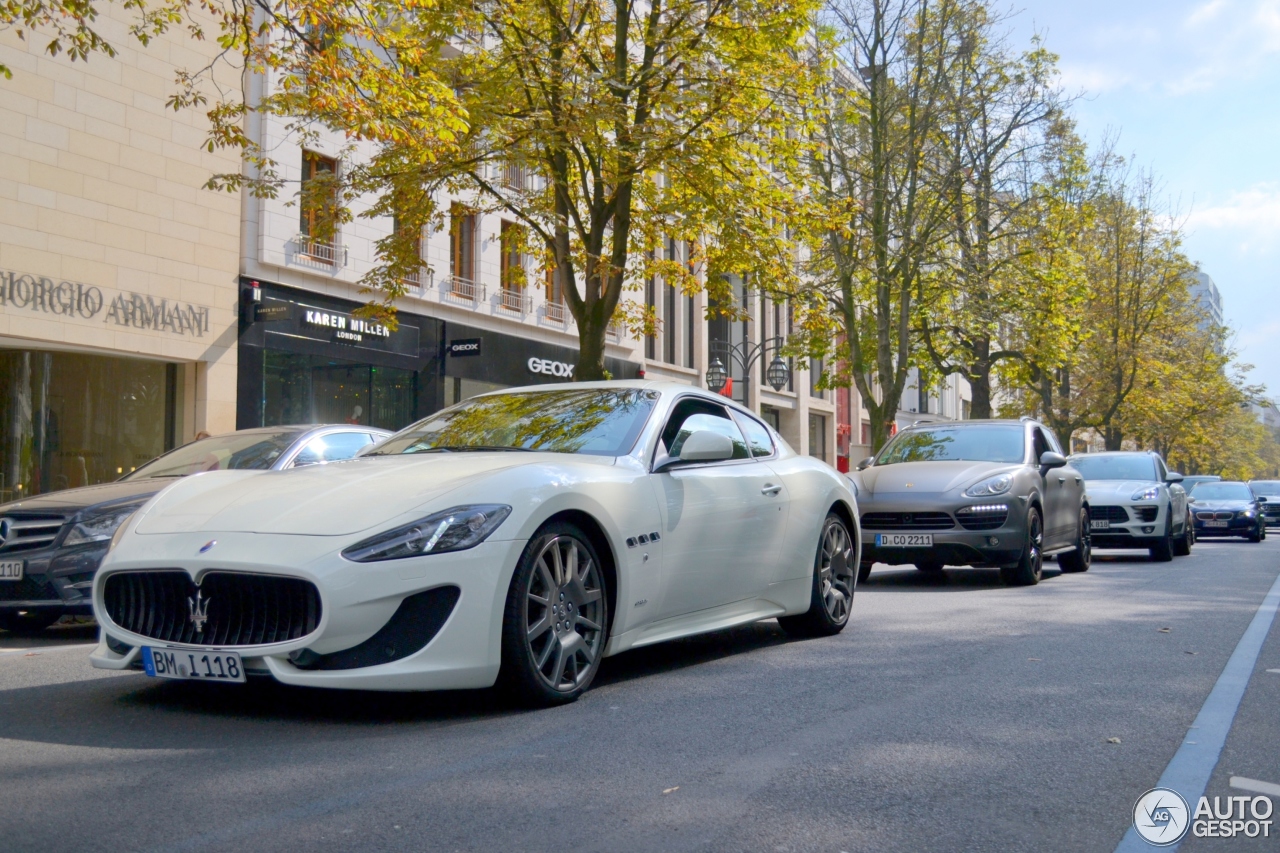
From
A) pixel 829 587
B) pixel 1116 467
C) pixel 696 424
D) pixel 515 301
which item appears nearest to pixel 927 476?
pixel 829 587

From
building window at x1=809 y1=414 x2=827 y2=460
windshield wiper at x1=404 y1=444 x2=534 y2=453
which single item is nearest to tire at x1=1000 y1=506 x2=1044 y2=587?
windshield wiper at x1=404 y1=444 x2=534 y2=453

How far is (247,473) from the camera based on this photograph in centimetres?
567

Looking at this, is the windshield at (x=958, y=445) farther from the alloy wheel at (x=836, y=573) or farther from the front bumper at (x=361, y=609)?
the front bumper at (x=361, y=609)

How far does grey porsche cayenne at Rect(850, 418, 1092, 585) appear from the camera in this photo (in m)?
11.3

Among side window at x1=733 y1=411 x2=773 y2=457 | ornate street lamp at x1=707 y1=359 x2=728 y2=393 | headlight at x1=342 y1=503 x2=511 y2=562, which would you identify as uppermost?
ornate street lamp at x1=707 y1=359 x2=728 y2=393

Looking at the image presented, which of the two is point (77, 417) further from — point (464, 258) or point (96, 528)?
point (96, 528)

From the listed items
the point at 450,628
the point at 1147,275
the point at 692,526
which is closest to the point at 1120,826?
the point at 450,628

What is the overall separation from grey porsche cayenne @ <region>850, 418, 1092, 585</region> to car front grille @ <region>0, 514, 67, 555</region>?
270 inches

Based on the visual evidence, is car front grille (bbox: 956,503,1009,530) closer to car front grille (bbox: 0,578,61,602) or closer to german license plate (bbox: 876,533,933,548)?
german license plate (bbox: 876,533,933,548)

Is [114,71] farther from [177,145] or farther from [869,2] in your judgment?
[869,2]

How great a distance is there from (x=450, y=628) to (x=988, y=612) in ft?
18.1

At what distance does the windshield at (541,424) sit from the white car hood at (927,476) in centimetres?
567

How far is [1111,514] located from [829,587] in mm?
11453

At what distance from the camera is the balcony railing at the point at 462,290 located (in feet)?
86.5
